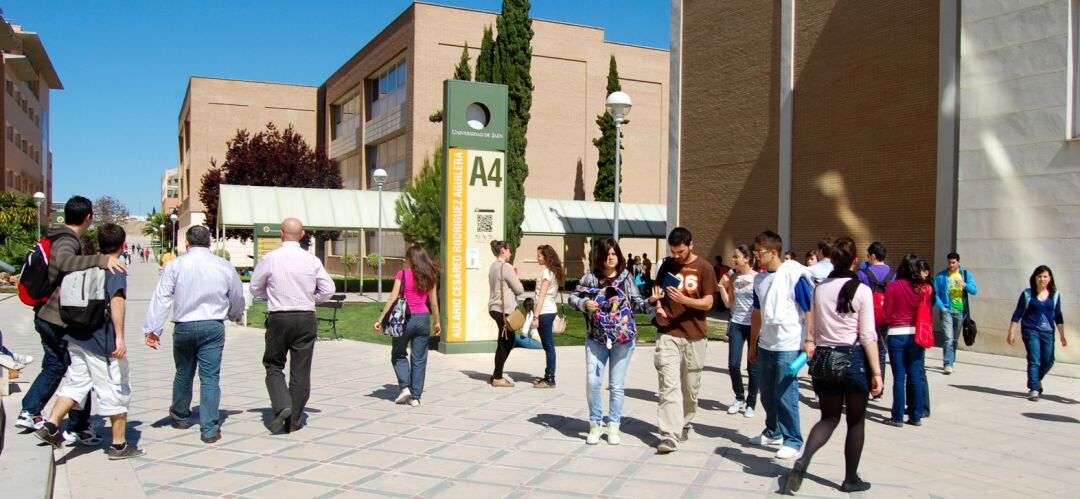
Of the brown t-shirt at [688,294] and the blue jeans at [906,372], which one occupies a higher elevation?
the brown t-shirt at [688,294]

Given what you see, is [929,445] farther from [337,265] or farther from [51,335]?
[337,265]

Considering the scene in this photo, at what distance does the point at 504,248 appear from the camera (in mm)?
9789

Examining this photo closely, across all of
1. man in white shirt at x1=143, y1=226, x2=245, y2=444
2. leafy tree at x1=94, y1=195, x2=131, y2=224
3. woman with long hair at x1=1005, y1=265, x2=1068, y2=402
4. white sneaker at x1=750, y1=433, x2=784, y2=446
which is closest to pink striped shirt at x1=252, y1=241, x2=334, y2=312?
man in white shirt at x1=143, y1=226, x2=245, y2=444

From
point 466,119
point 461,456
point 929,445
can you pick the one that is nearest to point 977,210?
point 929,445

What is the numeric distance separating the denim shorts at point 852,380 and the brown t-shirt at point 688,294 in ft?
4.02

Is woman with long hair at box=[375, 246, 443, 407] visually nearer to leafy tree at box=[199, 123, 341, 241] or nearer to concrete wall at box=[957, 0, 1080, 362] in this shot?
concrete wall at box=[957, 0, 1080, 362]

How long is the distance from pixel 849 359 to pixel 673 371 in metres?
1.47

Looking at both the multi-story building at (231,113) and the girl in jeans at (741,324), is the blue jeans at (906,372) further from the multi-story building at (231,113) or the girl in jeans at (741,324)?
the multi-story building at (231,113)

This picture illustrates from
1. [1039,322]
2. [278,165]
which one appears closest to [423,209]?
[278,165]

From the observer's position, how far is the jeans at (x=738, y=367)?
7.96m

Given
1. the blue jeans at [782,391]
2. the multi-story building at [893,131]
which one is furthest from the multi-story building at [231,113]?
the blue jeans at [782,391]

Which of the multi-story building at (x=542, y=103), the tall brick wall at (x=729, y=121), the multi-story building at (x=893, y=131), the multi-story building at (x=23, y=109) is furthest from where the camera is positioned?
the multi-story building at (x=23, y=109)

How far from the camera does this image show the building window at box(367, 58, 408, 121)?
129 ft

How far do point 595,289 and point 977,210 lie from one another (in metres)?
9.77
